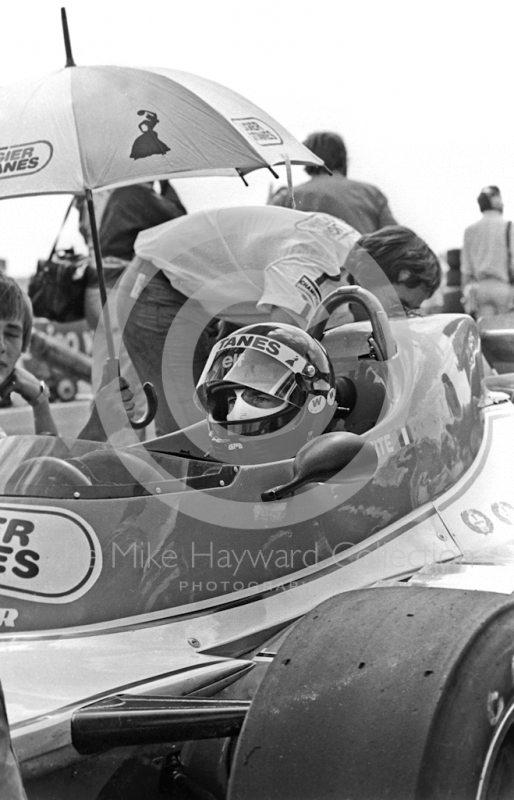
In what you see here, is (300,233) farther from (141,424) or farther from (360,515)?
(360,515)

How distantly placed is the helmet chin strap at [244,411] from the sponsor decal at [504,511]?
87 centimetres

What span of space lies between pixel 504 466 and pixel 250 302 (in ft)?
7.25

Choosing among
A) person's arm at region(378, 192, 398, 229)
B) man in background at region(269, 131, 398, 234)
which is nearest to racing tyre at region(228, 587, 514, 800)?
man in background at region(269, 131, 398, 234)

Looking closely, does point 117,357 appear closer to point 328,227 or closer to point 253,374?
point 328,227

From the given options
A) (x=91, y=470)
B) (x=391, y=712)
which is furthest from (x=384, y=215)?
(x=391, y=712)

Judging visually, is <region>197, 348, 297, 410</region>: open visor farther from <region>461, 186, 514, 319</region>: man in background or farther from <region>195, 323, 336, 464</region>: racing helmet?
<region>461, 186, 514, 319</region>: man in background

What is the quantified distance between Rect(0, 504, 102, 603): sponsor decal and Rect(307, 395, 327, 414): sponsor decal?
30.7 inches

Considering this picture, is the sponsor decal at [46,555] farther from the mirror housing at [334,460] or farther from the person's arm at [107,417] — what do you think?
the person's arm at [107,417]

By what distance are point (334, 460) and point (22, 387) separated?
3312 mm

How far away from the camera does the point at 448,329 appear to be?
3998mm

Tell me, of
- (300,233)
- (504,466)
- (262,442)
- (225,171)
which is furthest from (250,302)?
(262,442)

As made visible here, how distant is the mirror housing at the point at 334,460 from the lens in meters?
2.61

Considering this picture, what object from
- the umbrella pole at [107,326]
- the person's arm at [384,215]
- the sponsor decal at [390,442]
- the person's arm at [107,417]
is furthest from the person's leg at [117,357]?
the sponsor decal at [390,442]

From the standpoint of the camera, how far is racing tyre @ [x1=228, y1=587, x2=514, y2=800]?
2.08 metres
